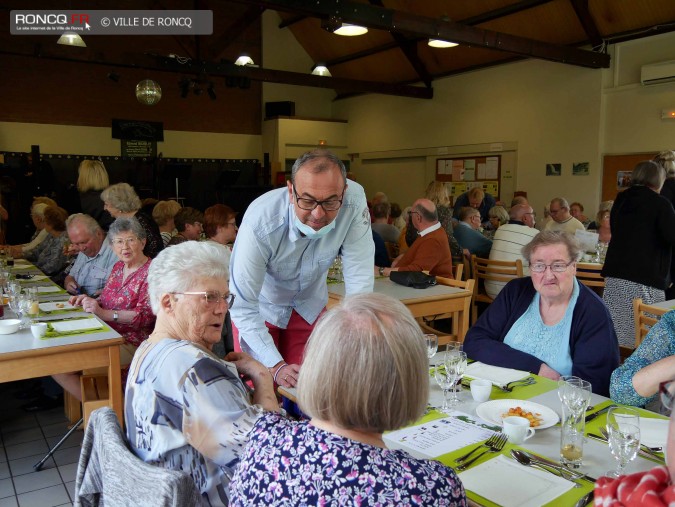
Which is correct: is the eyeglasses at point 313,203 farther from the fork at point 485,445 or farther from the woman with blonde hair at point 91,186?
the woman with blonde hair at point 91,186

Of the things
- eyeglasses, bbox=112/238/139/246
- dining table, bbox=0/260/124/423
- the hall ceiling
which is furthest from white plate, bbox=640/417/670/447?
the hall ceiling

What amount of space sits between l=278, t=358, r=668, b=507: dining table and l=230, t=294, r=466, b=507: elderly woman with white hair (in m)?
0.14

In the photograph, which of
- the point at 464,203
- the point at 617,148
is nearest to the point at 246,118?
the point at 464,203

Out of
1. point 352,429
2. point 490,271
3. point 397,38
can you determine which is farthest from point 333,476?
point 397,38

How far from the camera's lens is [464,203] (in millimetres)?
8758

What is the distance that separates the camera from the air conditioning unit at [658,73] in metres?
7.95

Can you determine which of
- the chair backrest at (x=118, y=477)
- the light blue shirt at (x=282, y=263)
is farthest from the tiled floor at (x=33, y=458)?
the chair backrest at (x=118, y=477)

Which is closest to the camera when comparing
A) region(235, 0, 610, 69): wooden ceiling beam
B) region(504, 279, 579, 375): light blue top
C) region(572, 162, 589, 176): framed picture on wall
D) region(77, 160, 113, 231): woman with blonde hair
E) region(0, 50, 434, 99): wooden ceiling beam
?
region(504, 279, 579, 375): light blue top

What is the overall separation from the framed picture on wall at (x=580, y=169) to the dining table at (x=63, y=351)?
825cm

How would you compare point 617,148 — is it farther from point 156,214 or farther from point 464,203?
point 156,214

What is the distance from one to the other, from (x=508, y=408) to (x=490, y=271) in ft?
13.0

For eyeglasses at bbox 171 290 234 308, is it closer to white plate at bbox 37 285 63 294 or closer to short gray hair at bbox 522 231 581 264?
short gray hair at bbox 522 231 581 264

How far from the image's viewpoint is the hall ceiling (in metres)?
7.78

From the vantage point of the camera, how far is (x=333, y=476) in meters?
1.03
